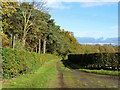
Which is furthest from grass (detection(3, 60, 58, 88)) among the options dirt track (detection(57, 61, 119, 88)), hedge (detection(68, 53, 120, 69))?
hedge (detection(68, 53, 120, 69))

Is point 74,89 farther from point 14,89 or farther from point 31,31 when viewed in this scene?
point 31,31

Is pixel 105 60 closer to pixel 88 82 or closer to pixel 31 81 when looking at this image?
pixel 88 82

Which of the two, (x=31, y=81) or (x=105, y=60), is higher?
(x=105, y=60)

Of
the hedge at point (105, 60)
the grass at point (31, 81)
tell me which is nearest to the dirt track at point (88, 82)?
the grass at point (31, 81)

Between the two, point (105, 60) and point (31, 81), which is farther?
point (105, 60)

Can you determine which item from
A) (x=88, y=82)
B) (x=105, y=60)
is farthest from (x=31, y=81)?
(x=105, y=60)

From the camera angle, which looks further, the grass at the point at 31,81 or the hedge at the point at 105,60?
the hedge at the point at 105,60

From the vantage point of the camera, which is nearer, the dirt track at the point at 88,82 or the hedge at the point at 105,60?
the dirt track at the point at 88,82

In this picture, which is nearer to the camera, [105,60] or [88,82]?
[88,82]

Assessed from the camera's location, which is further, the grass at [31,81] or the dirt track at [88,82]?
the dirt track at [88,82]

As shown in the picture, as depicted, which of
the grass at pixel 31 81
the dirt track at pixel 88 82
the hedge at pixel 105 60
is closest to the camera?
the grass at pixel 31 81

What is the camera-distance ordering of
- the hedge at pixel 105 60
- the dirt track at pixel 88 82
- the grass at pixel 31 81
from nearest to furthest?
the grass at pixel 31 81 → the dirt track at pixel 88 82 → the hedge at pixel 105 60

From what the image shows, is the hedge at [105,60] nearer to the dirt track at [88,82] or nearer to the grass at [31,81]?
the dirt track at [88,82]

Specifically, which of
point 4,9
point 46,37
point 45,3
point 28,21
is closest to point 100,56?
point 4,9
